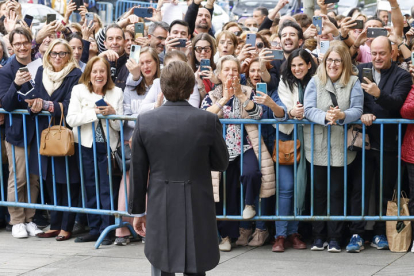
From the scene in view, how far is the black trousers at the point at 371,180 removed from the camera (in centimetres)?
760

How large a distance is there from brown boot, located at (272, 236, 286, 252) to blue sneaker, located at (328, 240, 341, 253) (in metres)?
0.46

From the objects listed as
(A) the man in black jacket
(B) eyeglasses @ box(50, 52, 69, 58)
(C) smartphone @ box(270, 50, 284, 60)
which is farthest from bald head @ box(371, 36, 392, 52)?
(B) eyeglasses @ box(50, 52, 69, 58)

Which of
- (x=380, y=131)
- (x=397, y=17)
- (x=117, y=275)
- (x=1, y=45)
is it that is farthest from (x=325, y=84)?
(x=1, y=45)

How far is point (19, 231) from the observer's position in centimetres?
840

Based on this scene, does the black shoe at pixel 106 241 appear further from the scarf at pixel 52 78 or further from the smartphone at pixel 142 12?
the smartphone at pixel 142 12

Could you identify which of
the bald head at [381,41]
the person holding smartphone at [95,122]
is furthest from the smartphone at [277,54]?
the person holding smartphone at [95,122]

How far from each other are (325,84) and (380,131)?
0.70 metres

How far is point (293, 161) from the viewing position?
757 cm

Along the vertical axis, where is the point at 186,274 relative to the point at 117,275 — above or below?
above

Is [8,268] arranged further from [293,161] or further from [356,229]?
[356,229]

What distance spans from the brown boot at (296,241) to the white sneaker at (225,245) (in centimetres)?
65

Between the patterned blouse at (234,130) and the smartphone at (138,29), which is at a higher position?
the smartphone at (138,29)

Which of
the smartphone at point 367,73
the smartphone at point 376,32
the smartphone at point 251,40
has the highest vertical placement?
the smartphone at point 376,32

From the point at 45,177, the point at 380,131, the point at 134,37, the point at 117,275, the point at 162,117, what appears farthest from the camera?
the point at 134,37
